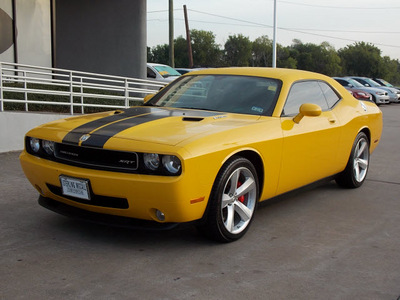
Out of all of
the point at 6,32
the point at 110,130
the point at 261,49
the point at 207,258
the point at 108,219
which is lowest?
the point at 207,258

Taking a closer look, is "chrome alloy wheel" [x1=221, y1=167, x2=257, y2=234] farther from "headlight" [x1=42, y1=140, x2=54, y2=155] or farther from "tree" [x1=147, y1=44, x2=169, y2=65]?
"tree" [x1=147, y1=44, x2=169, y2=65]

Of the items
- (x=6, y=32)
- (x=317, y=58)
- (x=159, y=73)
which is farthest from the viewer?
(x=317, y=58)

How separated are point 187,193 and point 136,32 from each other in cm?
1490

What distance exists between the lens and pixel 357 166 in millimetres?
6430

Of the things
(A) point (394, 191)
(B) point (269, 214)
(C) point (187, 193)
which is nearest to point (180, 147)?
(C) point (187, 193)

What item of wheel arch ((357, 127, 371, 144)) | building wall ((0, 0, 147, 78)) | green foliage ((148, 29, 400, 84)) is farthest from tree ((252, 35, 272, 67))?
wheel arch ((357, 127, 371, 144))

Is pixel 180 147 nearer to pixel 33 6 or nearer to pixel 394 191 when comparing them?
pixel 394 191

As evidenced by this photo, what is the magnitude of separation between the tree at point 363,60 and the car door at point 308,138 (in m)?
78.9

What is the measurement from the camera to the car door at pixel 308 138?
4.88 m

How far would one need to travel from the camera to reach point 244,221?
14.4 feet

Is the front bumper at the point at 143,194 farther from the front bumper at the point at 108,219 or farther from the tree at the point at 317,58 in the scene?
the tree at the point at 317,58

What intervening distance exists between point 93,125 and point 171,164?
0.94m

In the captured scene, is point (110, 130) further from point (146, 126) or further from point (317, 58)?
point (317, 58)

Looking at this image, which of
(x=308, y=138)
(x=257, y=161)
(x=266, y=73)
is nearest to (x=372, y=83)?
(x=266, y=73)
